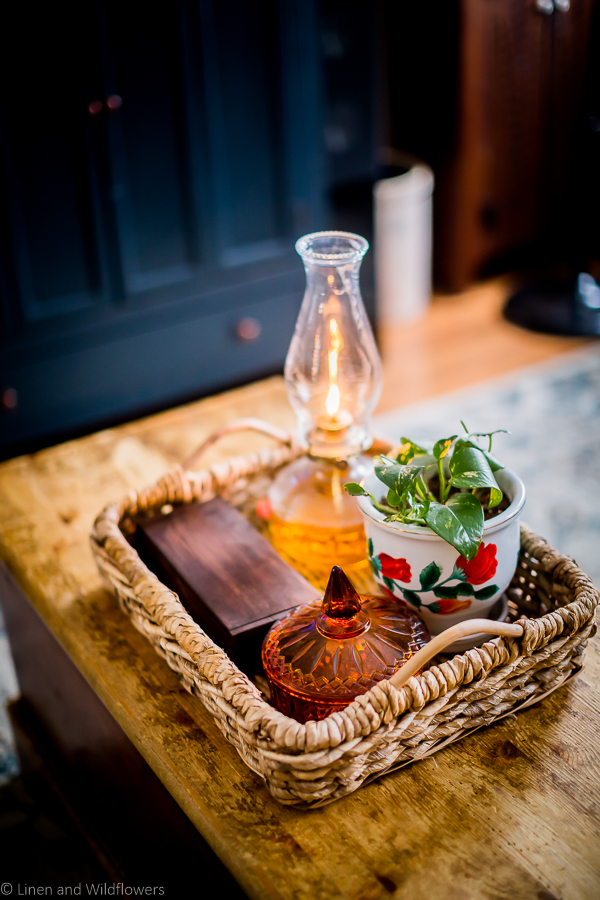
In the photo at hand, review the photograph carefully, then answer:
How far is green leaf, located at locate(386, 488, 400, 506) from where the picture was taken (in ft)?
2.34

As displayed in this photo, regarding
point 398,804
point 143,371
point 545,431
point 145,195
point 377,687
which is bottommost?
point 545,431

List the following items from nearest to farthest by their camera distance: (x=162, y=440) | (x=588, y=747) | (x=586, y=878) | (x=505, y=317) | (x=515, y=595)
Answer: (x=586, y=878) → (x=588, y=747) → (x=515, y=595) → (x=162, y=440) → (x=505, y=317)

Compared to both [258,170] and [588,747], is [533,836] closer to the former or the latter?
[588,747]

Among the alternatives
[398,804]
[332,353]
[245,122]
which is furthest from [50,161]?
[398,804]

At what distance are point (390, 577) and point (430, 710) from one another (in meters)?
0.14

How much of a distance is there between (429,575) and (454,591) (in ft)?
0.09

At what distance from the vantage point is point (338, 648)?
2.14ft

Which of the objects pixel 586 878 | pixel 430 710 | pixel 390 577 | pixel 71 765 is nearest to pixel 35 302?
pixel 71 765

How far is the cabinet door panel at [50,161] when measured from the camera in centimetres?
160

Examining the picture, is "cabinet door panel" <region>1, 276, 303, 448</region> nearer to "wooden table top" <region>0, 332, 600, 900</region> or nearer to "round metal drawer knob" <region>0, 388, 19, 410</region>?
"round metal drawer knob" <region>0, 388, 19, 410</region>

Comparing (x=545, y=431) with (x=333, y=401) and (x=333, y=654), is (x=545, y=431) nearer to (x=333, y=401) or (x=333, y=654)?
(x=333, y=401)

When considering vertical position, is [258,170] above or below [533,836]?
above

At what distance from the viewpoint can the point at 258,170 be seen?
6.44 ft

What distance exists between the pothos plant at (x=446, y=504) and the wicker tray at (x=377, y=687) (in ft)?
0.23
